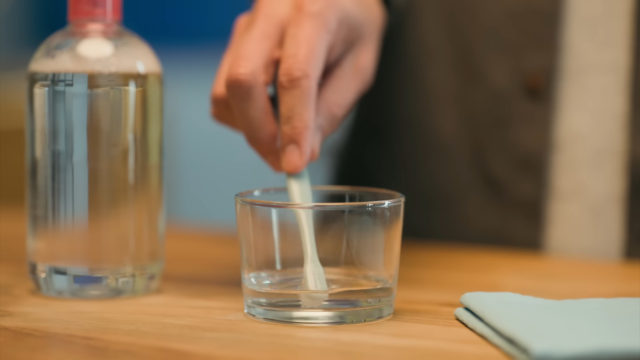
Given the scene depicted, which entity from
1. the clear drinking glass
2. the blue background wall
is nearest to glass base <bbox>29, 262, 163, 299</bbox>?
the clear drinking glass

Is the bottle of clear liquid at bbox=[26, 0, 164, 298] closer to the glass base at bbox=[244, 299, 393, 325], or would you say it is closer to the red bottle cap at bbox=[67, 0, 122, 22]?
the red bottle cap at bbox=[67, 0, 122, 22]

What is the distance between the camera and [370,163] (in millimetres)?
1435

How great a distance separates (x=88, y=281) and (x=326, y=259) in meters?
0.23

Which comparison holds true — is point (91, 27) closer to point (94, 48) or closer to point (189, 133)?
point (94, 48)

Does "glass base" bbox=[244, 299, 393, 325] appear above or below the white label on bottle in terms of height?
below

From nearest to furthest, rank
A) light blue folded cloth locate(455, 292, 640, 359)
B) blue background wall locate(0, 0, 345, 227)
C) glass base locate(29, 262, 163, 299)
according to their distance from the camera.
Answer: light blue folded cloth locate(455, 292, 640, 359)
glass base locate(29, 262, 163, 299)
blue background wall locate(0, 0, 345, 227)

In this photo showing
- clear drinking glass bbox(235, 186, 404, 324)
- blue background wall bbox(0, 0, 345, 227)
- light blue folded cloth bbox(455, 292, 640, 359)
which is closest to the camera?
light blue folded cloth bbox(455, 292, 640, 359)

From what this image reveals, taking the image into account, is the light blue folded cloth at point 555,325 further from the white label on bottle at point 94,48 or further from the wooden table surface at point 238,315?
the white label on bottle at point 94,48

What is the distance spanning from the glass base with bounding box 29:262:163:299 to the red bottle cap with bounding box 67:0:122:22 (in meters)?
0.22

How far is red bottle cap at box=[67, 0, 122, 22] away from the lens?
0.71m

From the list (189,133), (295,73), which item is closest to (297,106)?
(295,73)

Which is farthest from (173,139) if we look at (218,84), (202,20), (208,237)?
(218,84)

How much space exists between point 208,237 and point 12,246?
0.25 m

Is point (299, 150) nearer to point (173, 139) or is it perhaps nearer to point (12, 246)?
point (12, 246)
